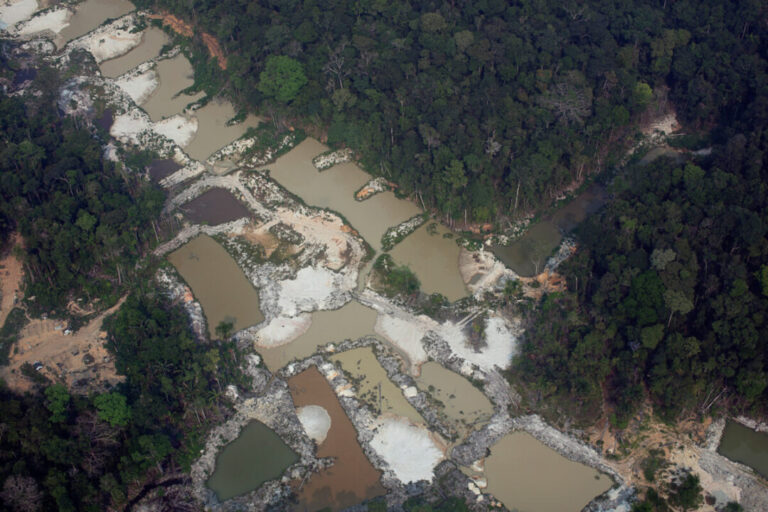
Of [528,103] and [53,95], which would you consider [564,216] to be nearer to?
[528,103]

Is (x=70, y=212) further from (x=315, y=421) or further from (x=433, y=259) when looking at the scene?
(x=433, y=259)

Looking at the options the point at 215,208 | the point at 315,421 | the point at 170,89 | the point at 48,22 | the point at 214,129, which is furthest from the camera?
the point at 48,22

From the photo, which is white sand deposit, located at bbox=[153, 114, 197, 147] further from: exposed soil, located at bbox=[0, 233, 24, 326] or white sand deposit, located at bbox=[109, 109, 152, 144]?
exposed soil, located at bbox=[0, 233, 24, 326]

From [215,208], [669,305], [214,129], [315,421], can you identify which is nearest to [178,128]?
[214,129]

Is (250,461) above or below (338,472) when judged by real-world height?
below

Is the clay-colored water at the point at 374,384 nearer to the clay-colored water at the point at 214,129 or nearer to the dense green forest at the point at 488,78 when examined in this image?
the dense green forest at the point at 488,78
